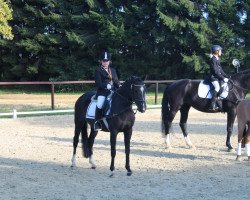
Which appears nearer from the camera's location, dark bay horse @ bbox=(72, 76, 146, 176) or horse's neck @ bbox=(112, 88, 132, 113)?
dark bay horse @ bbox=(72, 76, 146, 176)

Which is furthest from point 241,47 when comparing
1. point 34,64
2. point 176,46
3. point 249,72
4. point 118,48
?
point 249,72

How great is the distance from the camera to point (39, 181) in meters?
A: 7.65

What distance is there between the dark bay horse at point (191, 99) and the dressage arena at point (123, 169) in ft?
2.17

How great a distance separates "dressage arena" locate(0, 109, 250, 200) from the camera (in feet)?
22.6

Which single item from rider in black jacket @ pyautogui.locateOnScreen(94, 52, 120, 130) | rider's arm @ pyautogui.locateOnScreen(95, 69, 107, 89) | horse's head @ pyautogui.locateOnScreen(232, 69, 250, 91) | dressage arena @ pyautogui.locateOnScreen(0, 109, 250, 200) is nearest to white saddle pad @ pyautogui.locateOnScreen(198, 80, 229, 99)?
horse's head @ pyautogui.locateOnScreen(232, 69, 250, 91)

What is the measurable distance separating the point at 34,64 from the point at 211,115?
24.3 metres

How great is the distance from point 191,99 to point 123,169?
356 cm

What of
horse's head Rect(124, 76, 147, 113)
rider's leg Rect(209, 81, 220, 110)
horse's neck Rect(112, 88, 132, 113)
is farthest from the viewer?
rider's leg Rect(209, 81, 220, 110)

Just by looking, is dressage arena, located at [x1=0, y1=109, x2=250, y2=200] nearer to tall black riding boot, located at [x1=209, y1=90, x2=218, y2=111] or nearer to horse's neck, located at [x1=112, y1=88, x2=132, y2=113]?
tall black riding boot, located at [x1=209, y1=90, x2=218, y2=111]

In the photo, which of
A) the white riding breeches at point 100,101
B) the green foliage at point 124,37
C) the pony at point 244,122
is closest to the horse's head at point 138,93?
the white riding breeches at point 100,101

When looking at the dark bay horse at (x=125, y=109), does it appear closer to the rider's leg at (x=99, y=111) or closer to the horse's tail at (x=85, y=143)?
the rider's leg at (x=99, y=111)

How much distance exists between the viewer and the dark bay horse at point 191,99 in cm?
1111

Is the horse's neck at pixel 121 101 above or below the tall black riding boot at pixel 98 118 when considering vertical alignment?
above

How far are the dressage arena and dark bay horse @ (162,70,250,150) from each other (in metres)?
0.66
